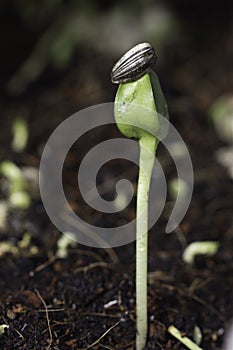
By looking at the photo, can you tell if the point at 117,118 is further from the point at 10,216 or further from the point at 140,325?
the point at 10,216

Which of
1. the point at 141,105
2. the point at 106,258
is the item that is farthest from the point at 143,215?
the point at 106,258

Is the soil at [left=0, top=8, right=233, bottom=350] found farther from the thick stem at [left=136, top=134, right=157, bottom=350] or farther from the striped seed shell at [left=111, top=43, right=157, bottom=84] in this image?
the striped seed shell at [left=111, top=43, right=157, bottom=84]

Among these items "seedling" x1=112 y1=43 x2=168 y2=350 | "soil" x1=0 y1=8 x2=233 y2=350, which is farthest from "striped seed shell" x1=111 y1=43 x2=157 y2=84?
"soil" x1=0 y1=8 x2=233 y2=350

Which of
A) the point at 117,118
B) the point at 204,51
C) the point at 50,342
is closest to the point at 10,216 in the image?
the point at 50,342

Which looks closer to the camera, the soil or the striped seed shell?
the striped seed shell

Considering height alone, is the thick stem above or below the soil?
above

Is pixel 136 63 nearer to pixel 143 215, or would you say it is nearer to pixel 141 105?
pixel 141 105
